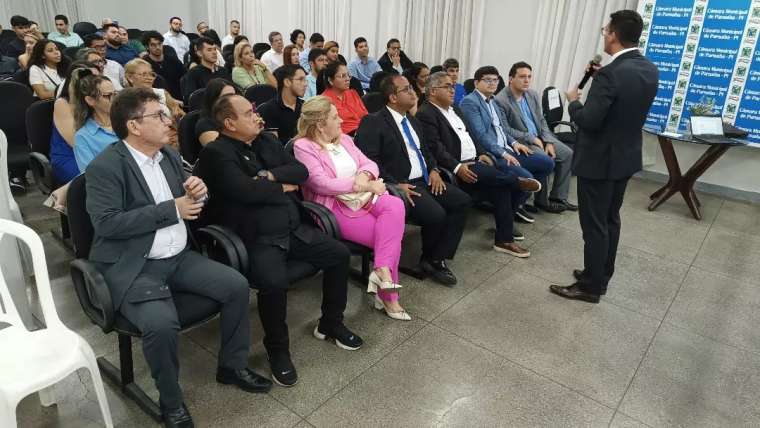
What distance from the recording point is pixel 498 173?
11.8ft

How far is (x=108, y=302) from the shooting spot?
1760 mm

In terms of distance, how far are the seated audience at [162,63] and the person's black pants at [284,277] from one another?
4.66 meters

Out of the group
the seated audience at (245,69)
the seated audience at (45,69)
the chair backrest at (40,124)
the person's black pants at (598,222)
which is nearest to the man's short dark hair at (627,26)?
the person's black pants at (598,222)

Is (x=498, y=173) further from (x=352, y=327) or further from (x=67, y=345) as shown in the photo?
(x=67, y=345)

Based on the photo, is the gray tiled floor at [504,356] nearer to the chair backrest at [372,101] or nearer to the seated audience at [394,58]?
the chair backrest at [372,101]

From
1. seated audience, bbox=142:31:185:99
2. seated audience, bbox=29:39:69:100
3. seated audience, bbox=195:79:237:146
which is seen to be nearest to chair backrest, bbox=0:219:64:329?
seated audience, bbox=195:79:237:146

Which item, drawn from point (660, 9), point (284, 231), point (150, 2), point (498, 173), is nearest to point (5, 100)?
point (284, 231)

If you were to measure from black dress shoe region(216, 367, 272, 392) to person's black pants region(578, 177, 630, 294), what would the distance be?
1.99 metres

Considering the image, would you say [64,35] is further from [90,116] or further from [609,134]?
[609,134]

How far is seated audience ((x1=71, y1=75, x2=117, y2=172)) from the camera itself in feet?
8.23

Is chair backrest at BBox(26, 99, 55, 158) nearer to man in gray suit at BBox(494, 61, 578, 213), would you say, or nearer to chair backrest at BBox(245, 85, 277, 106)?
chair backrest at BBox(245, 85, 277, 106)

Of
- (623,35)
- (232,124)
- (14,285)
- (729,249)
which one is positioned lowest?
(729,249)

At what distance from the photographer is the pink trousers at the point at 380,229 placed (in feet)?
8.79

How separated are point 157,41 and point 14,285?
4.91m
